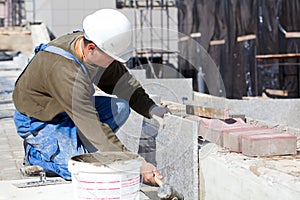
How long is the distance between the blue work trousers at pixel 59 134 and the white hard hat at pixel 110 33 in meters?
0.94

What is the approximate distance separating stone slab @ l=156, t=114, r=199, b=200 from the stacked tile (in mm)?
279

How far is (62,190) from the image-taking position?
3910 mm

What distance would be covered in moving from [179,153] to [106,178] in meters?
1.08

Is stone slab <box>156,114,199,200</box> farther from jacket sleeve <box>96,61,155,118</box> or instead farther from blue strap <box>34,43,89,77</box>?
blue strap <box>34,43,89,77</box>

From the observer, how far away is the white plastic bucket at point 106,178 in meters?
3.03

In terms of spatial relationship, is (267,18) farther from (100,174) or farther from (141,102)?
(100,174)

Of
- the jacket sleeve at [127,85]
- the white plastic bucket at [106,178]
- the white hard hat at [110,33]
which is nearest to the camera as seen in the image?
the white plastic bucket at [106,178]

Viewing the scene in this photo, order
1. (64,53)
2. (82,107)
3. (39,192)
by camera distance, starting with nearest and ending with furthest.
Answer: (82,107), (64,53), (39,192)

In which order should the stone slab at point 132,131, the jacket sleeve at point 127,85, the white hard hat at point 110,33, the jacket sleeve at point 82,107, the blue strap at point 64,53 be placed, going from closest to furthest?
the jacket sleeve at point 82,107
the white hard hat at point 110,33
the blue strap at point 64,53
the jacket sleeve at point 127,85
the stone slab at point 132,131

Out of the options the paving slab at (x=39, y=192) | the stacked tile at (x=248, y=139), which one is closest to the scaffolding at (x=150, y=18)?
the stacked tile at (x=248, y=139)

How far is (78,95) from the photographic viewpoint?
10.9 ft

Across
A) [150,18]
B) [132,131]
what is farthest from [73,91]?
[150,18]

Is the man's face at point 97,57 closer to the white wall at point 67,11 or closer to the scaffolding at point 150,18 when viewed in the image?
the white wall at point 67,11

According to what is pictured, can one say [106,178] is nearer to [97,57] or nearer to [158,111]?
[97,57]
